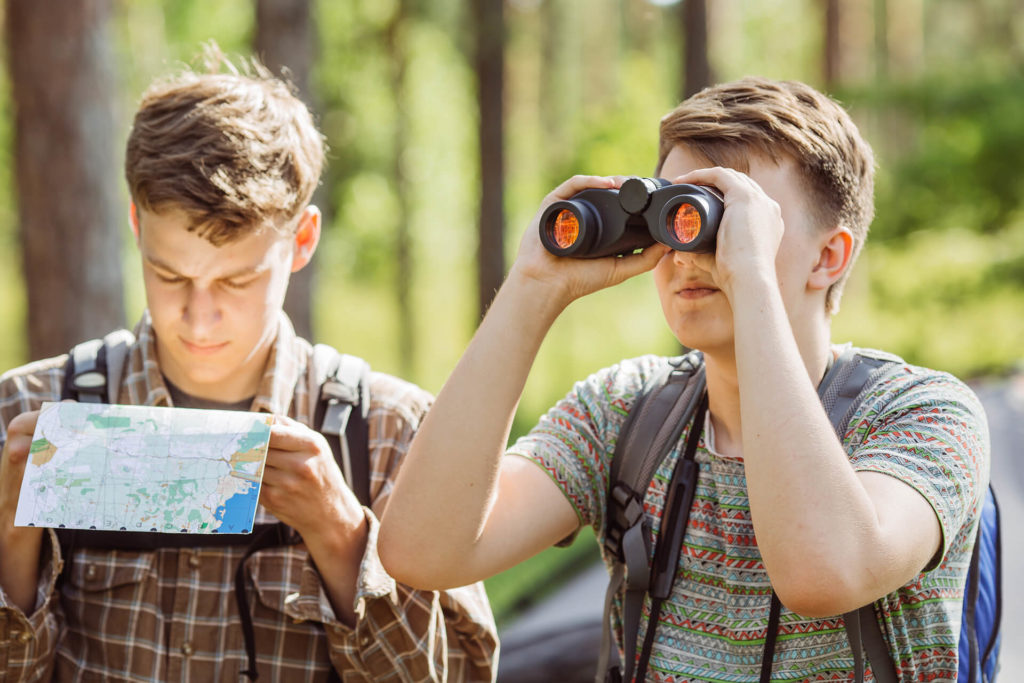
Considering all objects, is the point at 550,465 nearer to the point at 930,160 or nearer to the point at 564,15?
the point at 930,160

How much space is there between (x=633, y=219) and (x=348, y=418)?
2.89 feet

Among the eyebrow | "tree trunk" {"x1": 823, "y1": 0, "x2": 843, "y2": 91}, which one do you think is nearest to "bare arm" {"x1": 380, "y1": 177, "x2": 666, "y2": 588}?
the eyebrow

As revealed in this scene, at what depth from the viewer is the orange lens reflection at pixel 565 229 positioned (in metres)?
2.13

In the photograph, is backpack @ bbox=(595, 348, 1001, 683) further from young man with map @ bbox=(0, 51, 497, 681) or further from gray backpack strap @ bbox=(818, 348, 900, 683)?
young man with map @ bbox=(0, 51, 497, 681)

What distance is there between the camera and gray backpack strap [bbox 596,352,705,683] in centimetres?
222

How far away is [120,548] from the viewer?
94.3 inches

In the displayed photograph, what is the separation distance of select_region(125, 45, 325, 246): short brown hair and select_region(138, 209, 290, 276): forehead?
0.02 m

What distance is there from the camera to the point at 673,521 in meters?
2.27

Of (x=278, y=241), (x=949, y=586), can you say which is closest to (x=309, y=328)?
(x=278, y=241)

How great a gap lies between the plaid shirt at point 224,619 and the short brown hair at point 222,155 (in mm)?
549

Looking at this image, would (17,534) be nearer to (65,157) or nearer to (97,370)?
(97,370)

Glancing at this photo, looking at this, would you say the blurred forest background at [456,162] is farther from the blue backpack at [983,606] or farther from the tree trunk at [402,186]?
the blue backpack at [983,606]

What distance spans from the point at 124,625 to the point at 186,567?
0.62 feet

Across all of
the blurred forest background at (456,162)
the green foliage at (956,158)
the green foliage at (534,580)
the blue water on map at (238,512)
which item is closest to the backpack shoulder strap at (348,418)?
the blue water on map at (238,512)
